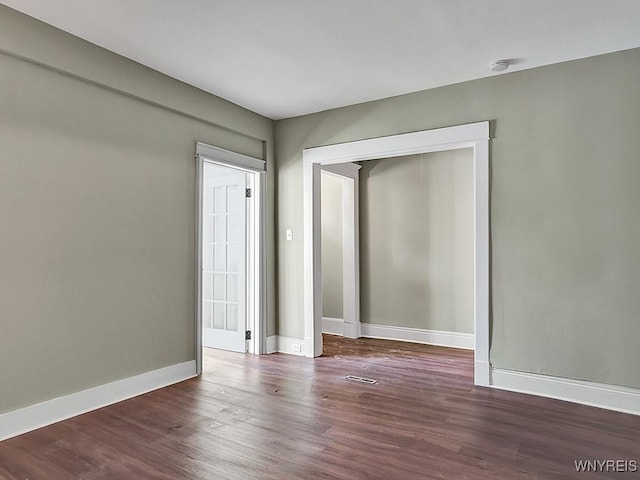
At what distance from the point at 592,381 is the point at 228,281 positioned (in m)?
3.65

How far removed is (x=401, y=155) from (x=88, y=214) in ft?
9.22

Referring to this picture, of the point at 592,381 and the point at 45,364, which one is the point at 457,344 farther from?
the point at 45,364

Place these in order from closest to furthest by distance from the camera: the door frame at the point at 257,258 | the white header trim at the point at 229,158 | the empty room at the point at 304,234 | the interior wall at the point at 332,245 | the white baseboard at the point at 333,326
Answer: the empty room at the point at 304,234 < the white header trim at the point at 229,158 < the door frame at the point at 257,258 < the white baseboard at the point at 333,326 < the interior wall at the point at 332,245

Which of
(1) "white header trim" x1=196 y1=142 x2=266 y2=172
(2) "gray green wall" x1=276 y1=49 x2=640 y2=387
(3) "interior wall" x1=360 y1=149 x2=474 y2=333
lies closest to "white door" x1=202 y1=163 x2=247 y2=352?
(1) "white header trim" x1=196 y1=142 x2=266 y2=172

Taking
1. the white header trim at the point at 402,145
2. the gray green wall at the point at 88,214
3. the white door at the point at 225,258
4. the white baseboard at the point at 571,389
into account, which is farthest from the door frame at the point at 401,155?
the gray green wall at the point at 88,214

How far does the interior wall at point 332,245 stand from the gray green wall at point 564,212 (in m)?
2.36

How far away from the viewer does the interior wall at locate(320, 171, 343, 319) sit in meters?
5.92

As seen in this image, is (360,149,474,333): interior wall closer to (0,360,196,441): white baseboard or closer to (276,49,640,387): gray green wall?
(276,49,640,387): gray green wall

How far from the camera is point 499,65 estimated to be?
3.31 m

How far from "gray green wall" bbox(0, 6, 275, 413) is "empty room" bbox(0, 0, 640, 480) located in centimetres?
1

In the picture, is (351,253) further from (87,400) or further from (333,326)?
(87,400)

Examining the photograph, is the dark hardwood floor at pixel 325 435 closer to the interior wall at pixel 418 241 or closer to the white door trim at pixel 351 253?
the interior wall at pixel 418 241

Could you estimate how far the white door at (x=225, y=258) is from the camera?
4719mm

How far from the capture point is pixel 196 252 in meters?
3.86
